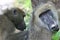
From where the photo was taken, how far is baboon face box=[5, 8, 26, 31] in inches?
50.9

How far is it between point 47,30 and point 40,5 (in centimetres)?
16

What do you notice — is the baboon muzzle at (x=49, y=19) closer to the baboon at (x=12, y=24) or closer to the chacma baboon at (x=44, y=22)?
the chacma baboon at (x=44, y=22)

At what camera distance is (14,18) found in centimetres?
133

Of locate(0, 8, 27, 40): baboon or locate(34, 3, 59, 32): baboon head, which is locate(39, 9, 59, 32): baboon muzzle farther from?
locate(0, 8, 27, 40): baboon

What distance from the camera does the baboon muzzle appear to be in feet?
4.16

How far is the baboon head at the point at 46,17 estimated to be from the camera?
4.27 ft

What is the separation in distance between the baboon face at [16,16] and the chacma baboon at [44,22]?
2.9 inches

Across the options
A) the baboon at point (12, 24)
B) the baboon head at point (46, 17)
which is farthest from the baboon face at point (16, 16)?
the baboon head at point (46, 17)

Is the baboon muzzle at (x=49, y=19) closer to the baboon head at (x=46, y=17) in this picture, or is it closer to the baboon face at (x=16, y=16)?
the baboon head at (x=46, y=17)

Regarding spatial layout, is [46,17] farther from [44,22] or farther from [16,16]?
[16,16]

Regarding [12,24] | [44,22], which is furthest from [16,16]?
[44,22]

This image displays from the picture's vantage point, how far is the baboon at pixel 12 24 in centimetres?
129

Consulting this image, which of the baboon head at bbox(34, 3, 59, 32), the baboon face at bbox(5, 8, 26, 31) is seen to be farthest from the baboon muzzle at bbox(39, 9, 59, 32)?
the baboon face at bbox(5, 8, 26, 31)

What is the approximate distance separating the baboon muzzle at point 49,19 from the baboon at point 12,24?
144 mm
